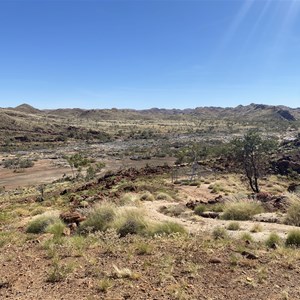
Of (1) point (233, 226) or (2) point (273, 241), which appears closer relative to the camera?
(2) point (273, 241)

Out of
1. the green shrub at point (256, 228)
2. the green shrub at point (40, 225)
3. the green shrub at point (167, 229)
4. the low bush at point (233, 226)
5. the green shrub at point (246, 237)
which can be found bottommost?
the green shrub at point (40, 225)

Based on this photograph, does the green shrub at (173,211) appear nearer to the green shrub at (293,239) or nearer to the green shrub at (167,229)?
the green shrub at (167,229)

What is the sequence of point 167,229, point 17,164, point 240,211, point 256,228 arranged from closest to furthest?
point 167,229 < point 256,228 < point 240,211 < point 17,164

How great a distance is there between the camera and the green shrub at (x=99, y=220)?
11875 millimetres

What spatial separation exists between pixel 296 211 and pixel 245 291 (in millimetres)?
7077

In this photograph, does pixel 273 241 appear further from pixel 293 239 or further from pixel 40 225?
pixel 40 225

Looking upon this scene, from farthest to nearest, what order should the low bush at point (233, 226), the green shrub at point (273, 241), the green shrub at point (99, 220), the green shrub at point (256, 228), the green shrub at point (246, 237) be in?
the green shrub at point (99, 220)
the low bush at point (233, 226)
the green shrub at point (256, 228)
the green shrub at point (246, 237)
the green shrub at point (273, 241)

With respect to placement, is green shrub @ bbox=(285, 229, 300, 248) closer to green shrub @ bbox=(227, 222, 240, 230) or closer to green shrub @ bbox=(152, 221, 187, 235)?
green shrub @ bbox=(227, 222, 240, 230)

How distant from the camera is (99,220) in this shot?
12211 mm

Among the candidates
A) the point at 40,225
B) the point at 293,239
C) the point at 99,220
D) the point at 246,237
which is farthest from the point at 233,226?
the point at 40,225

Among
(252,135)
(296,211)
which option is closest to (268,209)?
(296,211)

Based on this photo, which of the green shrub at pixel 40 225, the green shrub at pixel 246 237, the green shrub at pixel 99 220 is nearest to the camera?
the green shrub at pixel 246 237

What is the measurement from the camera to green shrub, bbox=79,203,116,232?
39.0ft

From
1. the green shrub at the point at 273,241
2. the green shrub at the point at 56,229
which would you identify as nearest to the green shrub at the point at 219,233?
the green shrub at the point at 273,241
